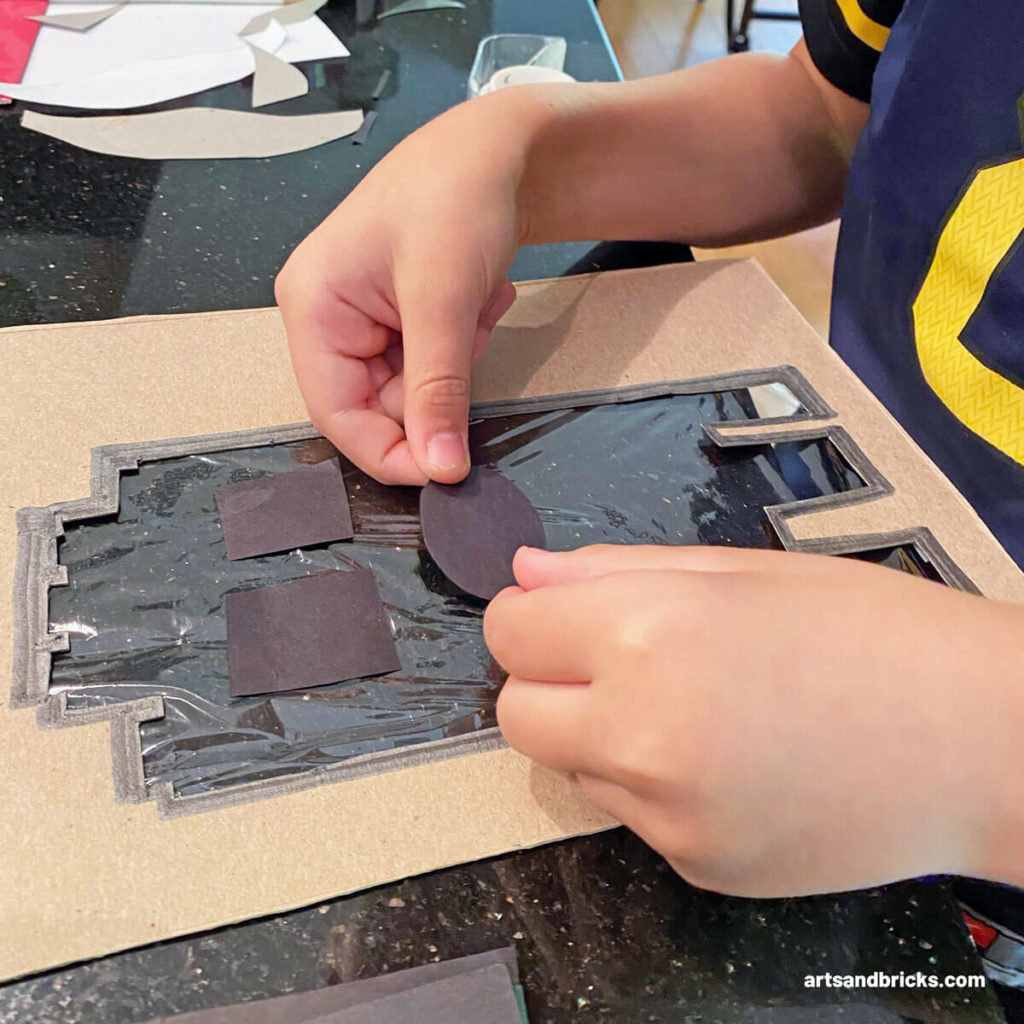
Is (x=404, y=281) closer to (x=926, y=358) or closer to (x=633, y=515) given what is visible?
(x=633, y=515)

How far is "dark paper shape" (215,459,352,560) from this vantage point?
0.56m

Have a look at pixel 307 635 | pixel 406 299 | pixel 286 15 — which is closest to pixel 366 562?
pixel 307 635

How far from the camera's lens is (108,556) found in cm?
55

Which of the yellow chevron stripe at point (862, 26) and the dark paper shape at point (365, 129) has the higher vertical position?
the yellow chevron stripe at point (862, 26)

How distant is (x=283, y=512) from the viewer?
1.90 feet

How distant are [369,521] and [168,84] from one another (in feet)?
2.15

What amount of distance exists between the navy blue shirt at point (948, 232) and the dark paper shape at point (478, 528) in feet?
1.16

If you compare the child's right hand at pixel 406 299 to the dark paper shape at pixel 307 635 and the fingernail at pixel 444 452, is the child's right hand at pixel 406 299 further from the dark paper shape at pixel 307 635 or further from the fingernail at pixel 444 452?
the dark paper shape at pixel 307 635

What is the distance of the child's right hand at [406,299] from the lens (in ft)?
1.91

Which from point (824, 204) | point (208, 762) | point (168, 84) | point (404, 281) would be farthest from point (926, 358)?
point (168, 84)

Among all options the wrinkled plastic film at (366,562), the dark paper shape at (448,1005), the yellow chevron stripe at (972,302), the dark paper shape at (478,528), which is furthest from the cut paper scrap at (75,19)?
the dark paper shape at (448,1005)

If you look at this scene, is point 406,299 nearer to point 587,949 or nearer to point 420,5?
point 587,949

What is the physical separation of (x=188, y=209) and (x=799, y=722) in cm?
74

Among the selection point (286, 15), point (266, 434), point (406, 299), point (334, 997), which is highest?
point (286, 15)
